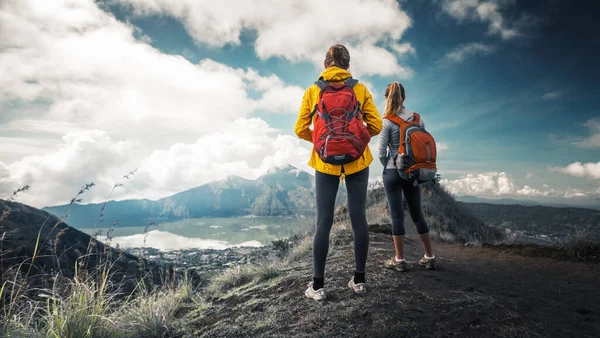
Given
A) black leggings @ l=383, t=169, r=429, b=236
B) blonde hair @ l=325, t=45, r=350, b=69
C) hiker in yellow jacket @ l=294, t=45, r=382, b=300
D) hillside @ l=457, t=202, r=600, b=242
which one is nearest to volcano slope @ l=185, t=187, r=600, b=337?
hiker in yellow jacket @ l=294, t=45, r=382, b=300

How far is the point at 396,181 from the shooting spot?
3465mm

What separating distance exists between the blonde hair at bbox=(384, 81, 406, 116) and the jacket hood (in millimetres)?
1112

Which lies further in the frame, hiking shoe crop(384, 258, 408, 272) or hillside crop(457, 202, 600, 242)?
hillside crop(457, 202, 600, 242)

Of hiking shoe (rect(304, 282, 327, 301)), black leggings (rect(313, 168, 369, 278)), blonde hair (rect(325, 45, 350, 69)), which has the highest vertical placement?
blonde hair (rect(325, 45, 350, 69))

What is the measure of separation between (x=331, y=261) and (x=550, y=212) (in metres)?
22.7

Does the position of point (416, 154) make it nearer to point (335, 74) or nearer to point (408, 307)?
point (335, 74)

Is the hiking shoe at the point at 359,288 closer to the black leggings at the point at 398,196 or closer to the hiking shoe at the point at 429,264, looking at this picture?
the black leggings at the point at 398,196

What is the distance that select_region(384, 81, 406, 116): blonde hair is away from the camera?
3.59 m

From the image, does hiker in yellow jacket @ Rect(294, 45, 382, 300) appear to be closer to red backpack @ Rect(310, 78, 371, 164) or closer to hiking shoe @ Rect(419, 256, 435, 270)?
red backpack @ Rect(310, 78, 371, 164)

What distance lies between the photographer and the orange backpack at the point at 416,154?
3322 millimetres

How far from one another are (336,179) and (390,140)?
133 centimetres

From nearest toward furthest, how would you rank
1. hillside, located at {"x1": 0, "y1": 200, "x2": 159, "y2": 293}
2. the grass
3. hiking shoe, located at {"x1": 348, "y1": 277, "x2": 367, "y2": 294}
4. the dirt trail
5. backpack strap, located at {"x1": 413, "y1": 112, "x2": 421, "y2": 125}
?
the dirt trail, hillside, located at {"x1": 0, "y1": 200, "x2": 159, "y2": 293}, hiking shoe, located at {"x1": 348, "y1": 277, "x2": 367, "y2": 294}, backpack strap, located at {"x1": 413, "y1": 112, "x2": 421, "y2": 125}, the grass

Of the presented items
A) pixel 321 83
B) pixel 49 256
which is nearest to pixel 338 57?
pixel 321 83

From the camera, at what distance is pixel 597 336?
2141mm
